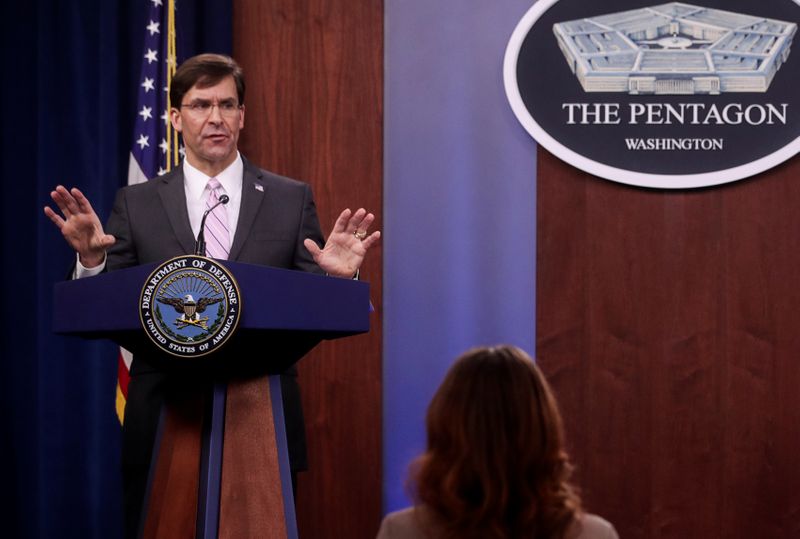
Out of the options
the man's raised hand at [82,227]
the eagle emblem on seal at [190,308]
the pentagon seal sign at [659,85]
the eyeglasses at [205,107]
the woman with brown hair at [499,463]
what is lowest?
the woman with brown hair at [499,463]

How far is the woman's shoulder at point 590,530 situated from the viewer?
142 cm

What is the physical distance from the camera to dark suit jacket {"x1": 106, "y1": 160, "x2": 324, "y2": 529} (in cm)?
275

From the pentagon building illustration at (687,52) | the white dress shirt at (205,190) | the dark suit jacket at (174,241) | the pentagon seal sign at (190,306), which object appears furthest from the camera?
the pentagon building illustration at (687,52)

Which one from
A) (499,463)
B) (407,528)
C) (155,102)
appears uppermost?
(155,102)

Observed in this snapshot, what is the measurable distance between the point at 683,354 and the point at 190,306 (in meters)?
Answer: 2.41

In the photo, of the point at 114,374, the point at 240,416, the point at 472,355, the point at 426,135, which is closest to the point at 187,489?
the point at 240,416

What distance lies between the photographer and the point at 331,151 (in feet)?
13.4

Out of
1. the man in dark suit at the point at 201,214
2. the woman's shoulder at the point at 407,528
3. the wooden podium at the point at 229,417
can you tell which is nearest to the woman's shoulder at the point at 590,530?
the woman's shoulder at the point at 407,528

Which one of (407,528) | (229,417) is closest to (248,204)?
(229,417)

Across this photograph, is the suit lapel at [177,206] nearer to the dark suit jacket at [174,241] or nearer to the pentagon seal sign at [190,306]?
the dark suit jacket at [174,241]

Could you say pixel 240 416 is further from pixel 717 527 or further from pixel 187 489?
pixel 717 527

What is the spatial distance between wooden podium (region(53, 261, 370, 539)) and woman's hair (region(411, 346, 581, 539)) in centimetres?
72

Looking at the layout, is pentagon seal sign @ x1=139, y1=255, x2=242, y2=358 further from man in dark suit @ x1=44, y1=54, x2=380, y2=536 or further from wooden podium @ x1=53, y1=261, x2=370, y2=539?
man in dark suit @ x1=44, y1=54, x2=380, y2=536

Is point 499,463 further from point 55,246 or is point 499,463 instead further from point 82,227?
point 55,246
